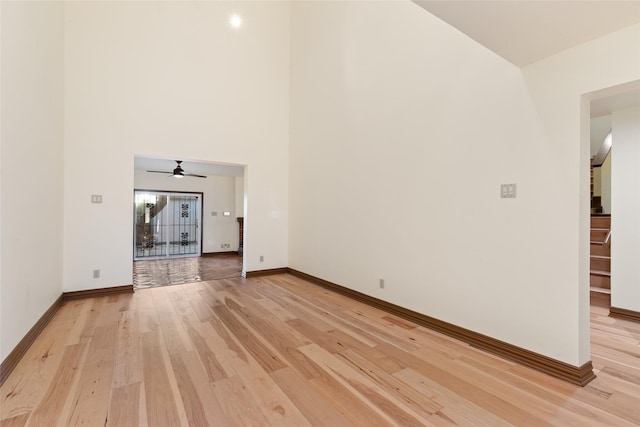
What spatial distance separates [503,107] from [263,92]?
4.23m

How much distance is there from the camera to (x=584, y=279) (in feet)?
6.84

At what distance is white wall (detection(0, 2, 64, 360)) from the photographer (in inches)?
81.4

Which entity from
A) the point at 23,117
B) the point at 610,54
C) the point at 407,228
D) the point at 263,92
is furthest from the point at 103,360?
the point at 263,92

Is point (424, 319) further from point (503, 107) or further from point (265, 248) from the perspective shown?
point (265, 248)

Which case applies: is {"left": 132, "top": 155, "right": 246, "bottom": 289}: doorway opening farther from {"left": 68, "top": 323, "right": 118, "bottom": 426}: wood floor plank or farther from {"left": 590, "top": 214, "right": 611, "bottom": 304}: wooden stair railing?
{"left": 590, "top": 214, "right": 611, "bottom": 304}: wooden stair railing

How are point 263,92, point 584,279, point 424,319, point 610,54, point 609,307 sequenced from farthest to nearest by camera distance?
point 263,92 < point 609,307 < point 424,319 < point 584,279 < point 610,54

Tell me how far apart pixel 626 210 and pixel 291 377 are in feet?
13.4

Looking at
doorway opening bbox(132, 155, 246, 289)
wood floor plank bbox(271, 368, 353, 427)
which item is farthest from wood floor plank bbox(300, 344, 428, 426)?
doorway opening bbox(132, 155, 246, 289)

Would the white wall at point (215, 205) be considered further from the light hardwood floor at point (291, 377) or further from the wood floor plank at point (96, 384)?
the wood floor plank at point (96, 384)

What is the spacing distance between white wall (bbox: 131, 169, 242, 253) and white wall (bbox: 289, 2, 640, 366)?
562 cm

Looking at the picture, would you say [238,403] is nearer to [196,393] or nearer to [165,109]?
[196,393]

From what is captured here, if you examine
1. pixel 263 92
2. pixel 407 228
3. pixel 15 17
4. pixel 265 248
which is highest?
pixel 263 92

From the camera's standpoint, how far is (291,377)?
2051 mm

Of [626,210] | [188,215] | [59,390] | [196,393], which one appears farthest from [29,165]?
[188,215]
